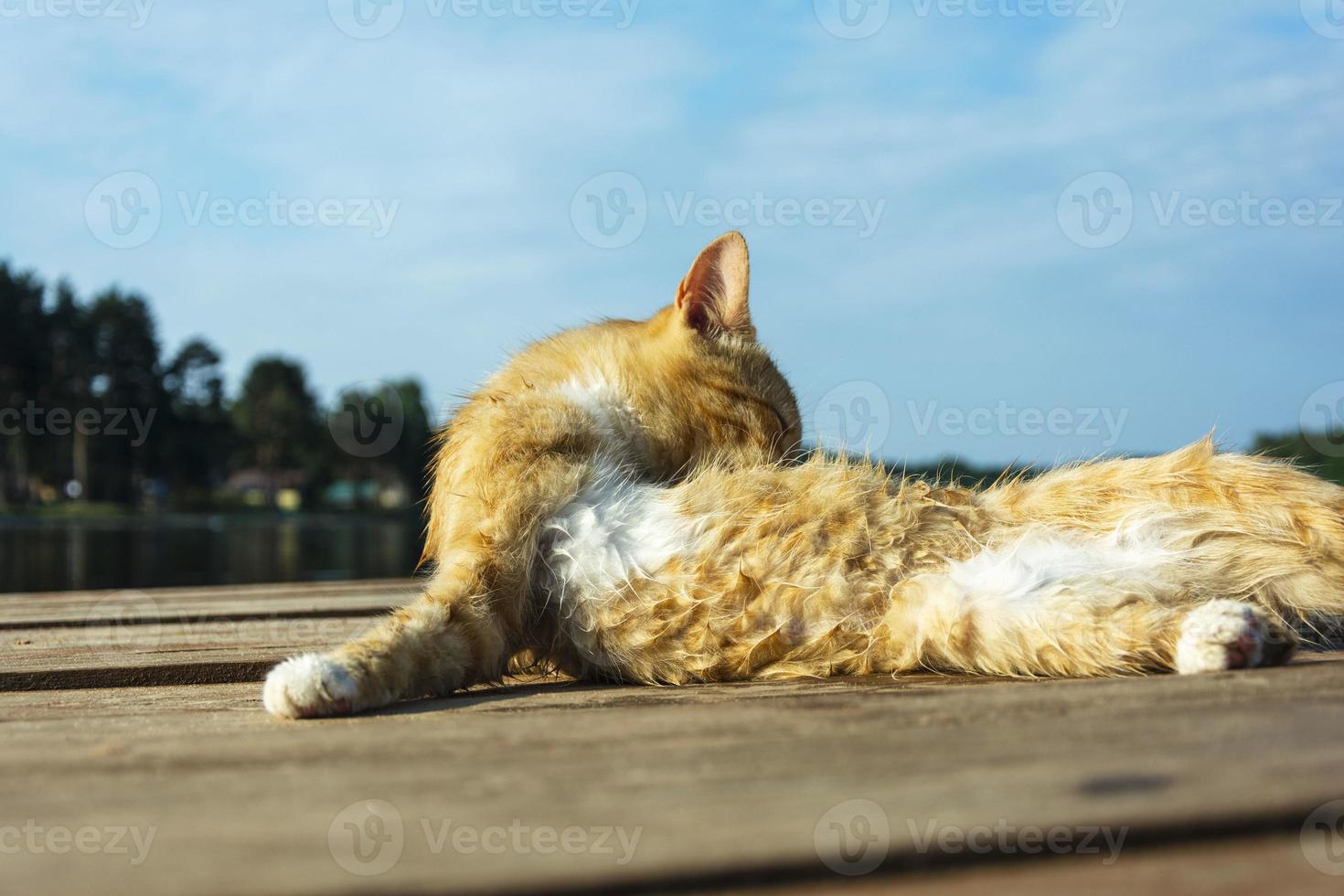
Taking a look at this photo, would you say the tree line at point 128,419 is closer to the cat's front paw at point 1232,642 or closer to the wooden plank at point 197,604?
the wooden plank at point 197,604

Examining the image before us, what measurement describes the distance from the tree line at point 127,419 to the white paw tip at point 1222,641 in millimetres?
37544

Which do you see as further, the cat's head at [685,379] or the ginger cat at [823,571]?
the cat's head at [685,379]

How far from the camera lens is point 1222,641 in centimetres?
175

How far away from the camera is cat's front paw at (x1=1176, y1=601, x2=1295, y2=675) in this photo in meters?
1.75

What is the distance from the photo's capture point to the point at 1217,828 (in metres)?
0.89

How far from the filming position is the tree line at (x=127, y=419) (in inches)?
1919

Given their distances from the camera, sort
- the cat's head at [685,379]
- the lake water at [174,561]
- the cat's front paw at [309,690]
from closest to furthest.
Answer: the cat's front paw at [309,690], the cat's head at [685,379], the lake water at [174,561]

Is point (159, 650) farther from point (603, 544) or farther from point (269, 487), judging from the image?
point (269, 487)

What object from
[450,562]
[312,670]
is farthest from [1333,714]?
[450,562]

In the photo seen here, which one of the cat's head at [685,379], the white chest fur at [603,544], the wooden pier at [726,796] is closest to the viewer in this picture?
the wooden pier at [726,796]

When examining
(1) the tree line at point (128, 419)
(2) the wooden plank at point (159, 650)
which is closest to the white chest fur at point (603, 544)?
(2) the wooden plank at point (159, 650)

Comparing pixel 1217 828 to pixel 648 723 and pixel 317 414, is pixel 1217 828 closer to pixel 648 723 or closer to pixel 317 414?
pixel 648 723

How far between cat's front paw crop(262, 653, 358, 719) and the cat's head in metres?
1.04

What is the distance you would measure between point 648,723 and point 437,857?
1.49 feet
